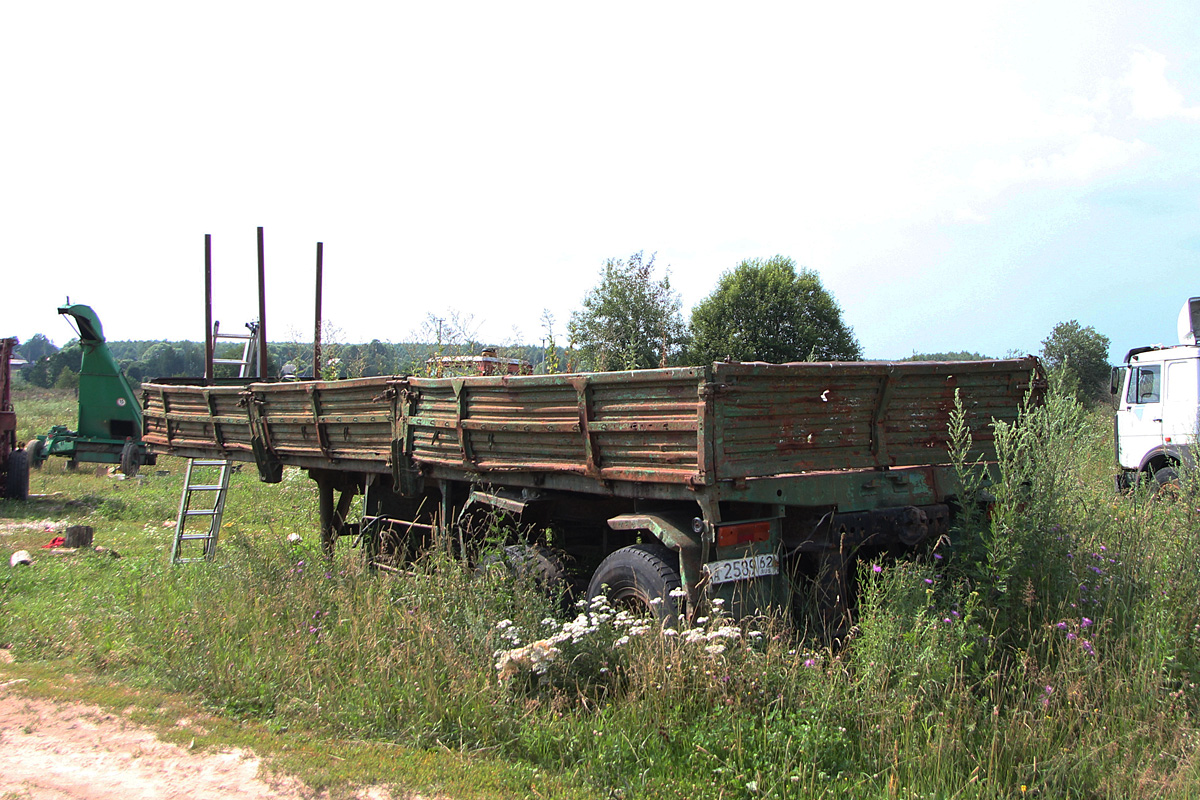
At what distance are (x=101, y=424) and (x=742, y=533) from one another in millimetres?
19727

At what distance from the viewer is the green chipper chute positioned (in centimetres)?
1925

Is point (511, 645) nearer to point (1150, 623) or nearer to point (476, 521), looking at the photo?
point (476, 521)

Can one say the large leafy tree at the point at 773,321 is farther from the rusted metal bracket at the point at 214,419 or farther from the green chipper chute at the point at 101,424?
the rusted metal bracket at the point at 214,419

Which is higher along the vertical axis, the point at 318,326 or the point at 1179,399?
the point at 318,326

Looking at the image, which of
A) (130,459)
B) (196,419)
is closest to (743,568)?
(196,419)

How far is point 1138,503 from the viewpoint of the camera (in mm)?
7027

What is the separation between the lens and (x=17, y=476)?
15.5 m

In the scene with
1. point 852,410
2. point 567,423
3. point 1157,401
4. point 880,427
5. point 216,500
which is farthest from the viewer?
point 1157,401

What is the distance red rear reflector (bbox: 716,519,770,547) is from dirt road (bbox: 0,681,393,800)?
6.86ft

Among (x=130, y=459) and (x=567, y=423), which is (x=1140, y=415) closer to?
(x=567, y=423)

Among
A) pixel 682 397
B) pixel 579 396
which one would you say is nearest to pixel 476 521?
pixel 579 396

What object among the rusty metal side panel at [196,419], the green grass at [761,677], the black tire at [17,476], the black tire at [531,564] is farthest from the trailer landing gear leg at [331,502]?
the black tire at [17,476]

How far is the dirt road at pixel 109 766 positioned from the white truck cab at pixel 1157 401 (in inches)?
490

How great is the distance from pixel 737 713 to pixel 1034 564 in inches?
81.0
